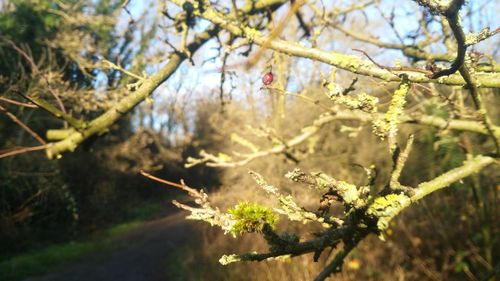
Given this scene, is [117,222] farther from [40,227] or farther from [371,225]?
[371,225]

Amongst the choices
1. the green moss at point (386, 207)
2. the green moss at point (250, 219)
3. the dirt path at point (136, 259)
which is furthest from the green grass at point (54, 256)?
the green moss at point (386, 207)

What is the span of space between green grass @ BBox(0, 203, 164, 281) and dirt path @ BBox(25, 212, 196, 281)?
400mm

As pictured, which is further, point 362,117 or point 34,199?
point 34,199

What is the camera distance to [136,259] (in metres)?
12.3

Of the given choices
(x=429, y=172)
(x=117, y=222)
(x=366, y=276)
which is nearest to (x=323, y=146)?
(x=429, y=172)

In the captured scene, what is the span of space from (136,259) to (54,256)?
230cm

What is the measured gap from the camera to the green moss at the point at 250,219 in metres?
1.79

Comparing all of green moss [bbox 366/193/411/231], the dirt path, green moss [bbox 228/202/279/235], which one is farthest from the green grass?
green moss [bbox 366/193/411/231]

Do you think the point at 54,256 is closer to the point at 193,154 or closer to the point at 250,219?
the point at 250,219

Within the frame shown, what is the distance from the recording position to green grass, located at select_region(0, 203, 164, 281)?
11.3 meters

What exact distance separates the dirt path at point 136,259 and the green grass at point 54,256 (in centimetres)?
40

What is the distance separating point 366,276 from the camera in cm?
669

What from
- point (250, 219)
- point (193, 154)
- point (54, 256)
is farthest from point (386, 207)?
point (193, 154)

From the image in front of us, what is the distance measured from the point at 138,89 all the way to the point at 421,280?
486cm
